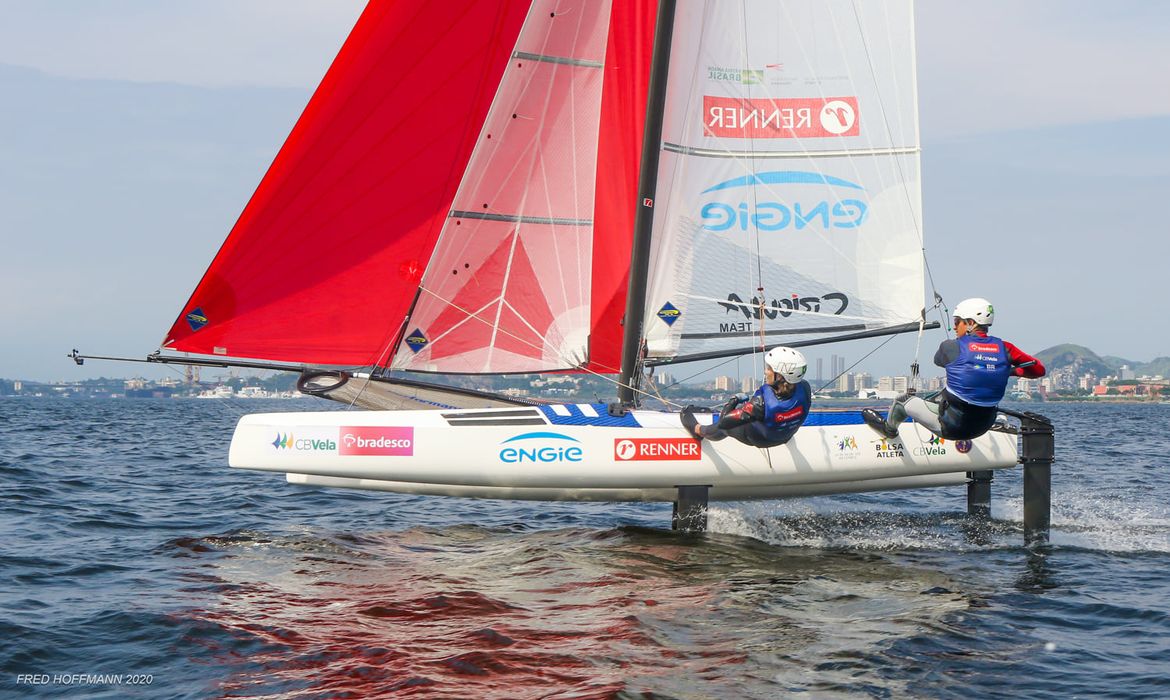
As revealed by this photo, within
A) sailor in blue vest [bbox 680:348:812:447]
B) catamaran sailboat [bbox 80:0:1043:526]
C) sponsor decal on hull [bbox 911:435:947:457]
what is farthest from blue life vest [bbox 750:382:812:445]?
sponsor decal on hull [bbox 911:435:947:457]

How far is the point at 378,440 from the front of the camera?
8.74 m

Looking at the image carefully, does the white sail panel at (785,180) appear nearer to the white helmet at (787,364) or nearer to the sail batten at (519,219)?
the sail batten at (519,219)

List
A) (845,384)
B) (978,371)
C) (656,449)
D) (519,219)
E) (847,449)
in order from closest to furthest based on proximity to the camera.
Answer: (978,371) → (656,449) → (847,449) → (519,219) → (845,384)

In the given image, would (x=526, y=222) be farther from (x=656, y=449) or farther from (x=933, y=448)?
(x=933, y=448)

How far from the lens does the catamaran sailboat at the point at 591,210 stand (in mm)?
9594

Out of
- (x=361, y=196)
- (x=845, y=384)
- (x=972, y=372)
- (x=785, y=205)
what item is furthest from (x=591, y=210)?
(x=845, y=384)

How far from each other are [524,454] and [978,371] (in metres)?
3.81

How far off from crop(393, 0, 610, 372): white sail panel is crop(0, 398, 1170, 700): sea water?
6.24ft

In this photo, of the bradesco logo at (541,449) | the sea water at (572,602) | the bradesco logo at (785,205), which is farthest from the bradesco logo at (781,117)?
the sea water at (572,602)

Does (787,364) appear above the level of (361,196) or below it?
below

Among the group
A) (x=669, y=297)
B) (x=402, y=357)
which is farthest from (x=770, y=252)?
(x=402, y=357)

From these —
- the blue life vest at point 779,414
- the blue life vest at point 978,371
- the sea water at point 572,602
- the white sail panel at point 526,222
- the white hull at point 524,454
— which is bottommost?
the sea water at point 572,602

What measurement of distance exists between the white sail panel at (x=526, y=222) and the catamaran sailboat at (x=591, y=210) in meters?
0.02

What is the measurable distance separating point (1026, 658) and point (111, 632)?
5367 mm
